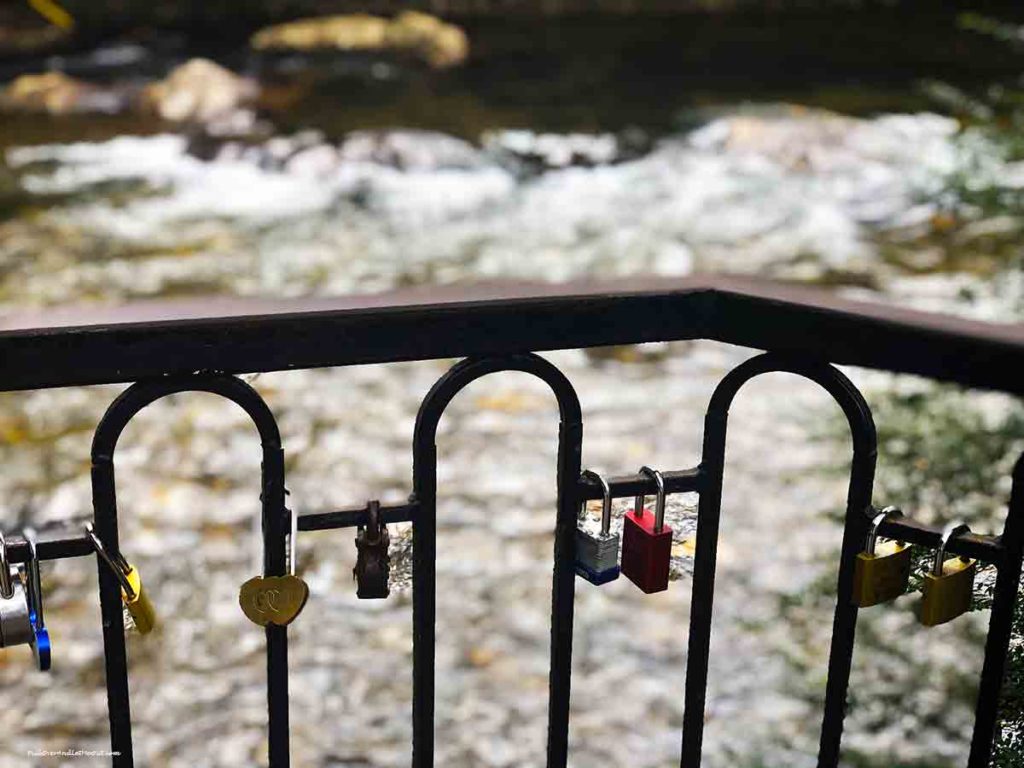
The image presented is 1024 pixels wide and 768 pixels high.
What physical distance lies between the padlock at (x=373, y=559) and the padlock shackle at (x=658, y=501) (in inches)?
12.9

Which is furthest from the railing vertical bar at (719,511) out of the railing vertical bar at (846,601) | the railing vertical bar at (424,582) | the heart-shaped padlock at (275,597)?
the heart-shaped padlock at (275,597)

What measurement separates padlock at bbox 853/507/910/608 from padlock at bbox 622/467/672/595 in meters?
0.24

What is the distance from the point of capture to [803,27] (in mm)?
17953

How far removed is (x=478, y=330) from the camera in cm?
137

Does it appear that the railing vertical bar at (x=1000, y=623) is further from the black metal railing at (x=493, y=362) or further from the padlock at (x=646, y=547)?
the padlock at (x=646, y=547)

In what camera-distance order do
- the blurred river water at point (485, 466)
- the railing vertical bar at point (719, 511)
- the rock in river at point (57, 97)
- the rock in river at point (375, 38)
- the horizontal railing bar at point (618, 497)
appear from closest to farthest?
the horizontal railing bar at point (618, 497)
the railing vertical bar at point (719, 511)
the blurred river water at point (485, 466)
the rock in river at point (57, 97)
the rock in river at point (375, 38)

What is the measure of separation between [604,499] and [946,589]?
43 cm

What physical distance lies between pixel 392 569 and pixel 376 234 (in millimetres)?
6985

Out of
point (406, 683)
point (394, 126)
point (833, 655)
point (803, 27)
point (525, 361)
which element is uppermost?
point (803, 27)

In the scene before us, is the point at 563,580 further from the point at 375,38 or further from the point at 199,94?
the point at 375,38

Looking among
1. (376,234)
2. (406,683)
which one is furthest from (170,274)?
(406,683)

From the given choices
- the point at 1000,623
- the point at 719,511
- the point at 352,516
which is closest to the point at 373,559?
the point at 352,516

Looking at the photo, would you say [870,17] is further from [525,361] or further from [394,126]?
[525,361]

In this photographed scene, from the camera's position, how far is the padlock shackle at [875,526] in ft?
4.89
